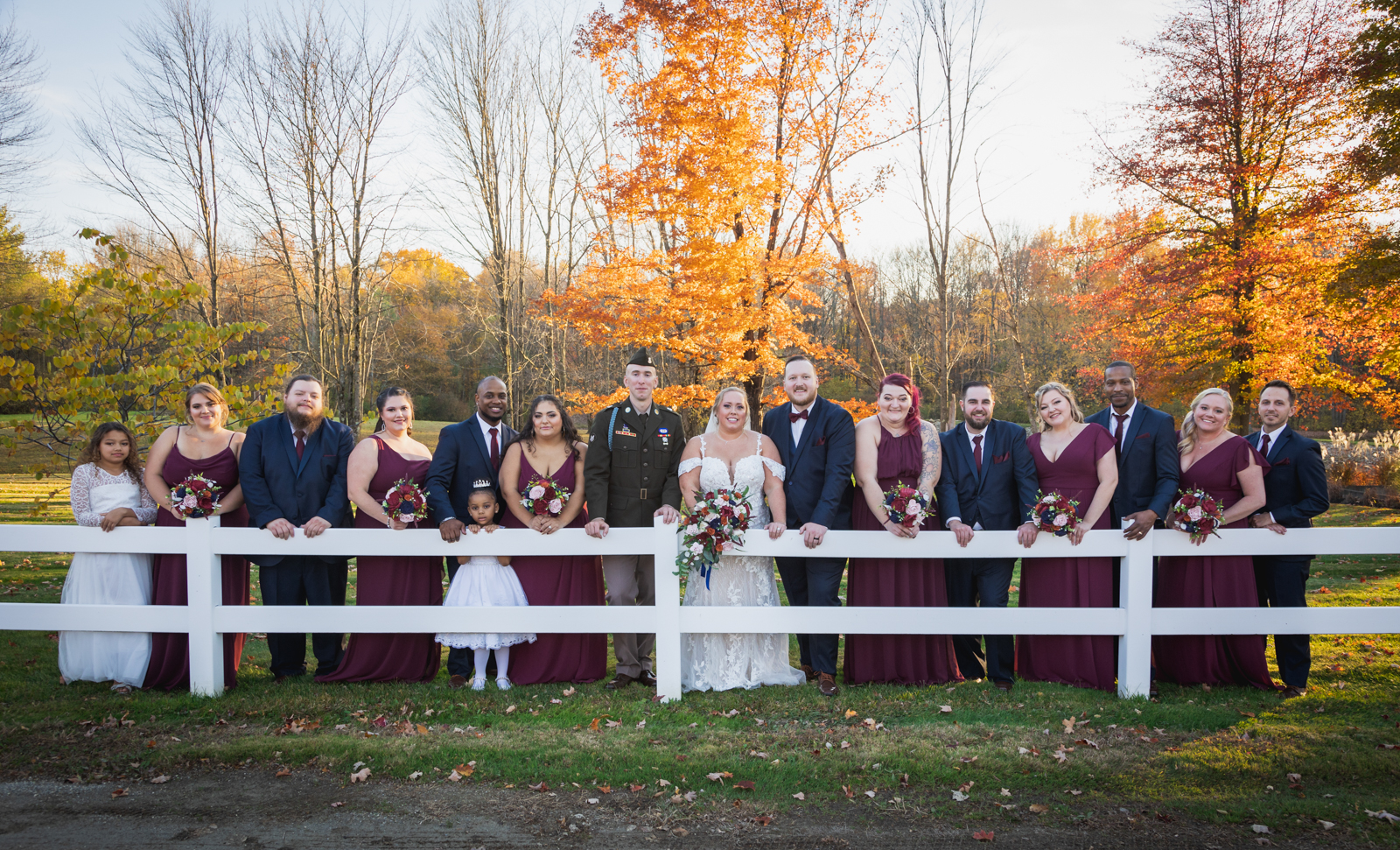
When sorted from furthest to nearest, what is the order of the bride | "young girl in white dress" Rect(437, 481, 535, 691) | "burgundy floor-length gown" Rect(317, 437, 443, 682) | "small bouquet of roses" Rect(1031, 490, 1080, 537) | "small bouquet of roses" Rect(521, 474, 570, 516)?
1. "burgundy floor-length gown" Rect(317, 437, 443, 682)
2. the bride
3. "young girl in white dress" Rect(437, 481, 535, 691)
4. "small bouquet of roses" Rect(521, 474, 570, 516)
5. "small bouquet of roses" Rect(1031, 490, 1080, 537)

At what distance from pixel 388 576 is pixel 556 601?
1.20 metres

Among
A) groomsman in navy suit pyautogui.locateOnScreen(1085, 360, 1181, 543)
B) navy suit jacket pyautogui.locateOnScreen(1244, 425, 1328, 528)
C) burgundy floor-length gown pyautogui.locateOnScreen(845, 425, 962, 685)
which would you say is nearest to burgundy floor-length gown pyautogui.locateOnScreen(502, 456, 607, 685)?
burgundy floor-length gown pyautogui.locateOnScreen(845, 425, 962, 685)

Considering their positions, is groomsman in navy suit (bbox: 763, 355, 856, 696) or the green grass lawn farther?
groomsman in navy suit (bbox: 763, 355, 856, 696)

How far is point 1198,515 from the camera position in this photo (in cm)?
488

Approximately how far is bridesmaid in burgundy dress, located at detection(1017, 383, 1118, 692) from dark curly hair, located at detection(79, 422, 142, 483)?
6282 millimetres

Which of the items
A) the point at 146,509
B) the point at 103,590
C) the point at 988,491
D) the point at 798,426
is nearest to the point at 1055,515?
the point at 988,491

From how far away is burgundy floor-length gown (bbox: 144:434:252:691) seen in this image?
17.3 feet

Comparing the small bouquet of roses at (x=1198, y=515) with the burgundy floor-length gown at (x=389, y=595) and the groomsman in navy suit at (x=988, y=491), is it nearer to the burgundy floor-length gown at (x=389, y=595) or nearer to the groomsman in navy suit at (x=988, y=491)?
the groomsman in navy suit at (x=988, y=491)

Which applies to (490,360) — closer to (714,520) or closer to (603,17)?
(603,17)

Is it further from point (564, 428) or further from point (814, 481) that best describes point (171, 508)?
point (814, 481)

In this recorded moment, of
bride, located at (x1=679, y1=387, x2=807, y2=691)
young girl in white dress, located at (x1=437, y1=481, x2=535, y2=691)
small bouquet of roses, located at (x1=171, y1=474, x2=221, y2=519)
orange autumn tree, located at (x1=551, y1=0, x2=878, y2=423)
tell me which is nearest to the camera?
small bouquet of roses, located at (x1=171, y1=474, x2=221, y2=519)

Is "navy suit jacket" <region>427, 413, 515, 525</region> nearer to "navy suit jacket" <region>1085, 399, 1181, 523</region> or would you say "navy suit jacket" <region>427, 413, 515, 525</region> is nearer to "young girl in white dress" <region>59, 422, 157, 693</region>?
"young girl in white dress" <region>59, 422, 157, 693</region>

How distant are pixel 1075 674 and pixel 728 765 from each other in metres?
2.65

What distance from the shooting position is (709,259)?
40.9 feet
